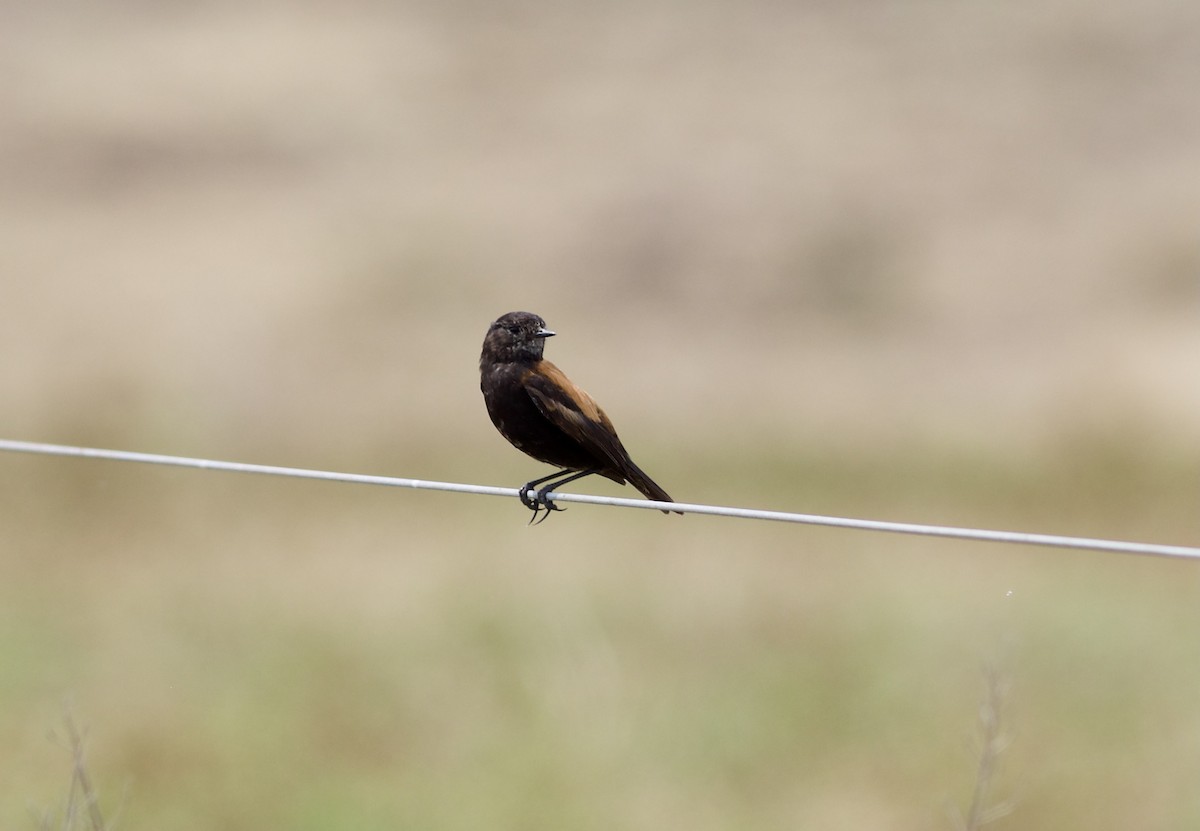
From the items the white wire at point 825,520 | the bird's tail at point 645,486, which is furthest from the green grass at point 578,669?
the white wire at point 825,520

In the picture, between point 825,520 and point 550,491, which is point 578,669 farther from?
point 825,520

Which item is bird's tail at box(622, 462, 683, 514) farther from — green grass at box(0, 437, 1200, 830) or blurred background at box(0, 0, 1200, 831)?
green grass at box(0, 437, 1200, 830)

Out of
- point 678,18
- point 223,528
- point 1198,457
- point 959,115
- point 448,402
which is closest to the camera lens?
point 223,528

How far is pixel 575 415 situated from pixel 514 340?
1.61ft

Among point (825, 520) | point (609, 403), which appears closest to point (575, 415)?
point (825, 520)

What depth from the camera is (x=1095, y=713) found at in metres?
11.1

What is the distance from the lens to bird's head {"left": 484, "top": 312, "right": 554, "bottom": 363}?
605 cm

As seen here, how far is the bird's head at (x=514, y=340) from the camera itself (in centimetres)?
605

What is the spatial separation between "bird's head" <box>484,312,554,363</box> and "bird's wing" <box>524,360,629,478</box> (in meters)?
0.14

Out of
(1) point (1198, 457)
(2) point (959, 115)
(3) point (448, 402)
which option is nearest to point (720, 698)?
(1) point (1198, 457)

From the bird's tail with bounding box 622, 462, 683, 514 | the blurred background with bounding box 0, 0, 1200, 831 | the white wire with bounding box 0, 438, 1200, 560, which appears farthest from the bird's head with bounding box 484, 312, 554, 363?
the blurred background with bounding box 0, 0, 1200, 831

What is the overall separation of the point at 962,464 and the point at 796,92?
22303 millimetres

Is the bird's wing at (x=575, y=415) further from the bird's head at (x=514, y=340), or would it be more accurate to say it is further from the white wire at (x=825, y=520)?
the white wire at (x=825, y=520)

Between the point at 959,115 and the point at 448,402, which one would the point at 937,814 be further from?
the point at 959,115
